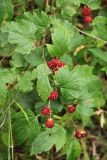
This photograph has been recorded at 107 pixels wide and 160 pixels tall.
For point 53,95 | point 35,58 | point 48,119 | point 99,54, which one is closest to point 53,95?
point 53,95

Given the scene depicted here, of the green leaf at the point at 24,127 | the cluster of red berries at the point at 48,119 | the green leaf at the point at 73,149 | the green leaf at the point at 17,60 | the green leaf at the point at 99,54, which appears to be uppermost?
the green leaf at the point at 17,60

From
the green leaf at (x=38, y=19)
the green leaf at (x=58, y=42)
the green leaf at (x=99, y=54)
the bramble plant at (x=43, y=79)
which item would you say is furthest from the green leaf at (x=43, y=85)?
the green leaf at (x=99, y=54)

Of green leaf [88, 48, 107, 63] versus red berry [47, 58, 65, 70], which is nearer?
red berry [47, 58, 65, 70]

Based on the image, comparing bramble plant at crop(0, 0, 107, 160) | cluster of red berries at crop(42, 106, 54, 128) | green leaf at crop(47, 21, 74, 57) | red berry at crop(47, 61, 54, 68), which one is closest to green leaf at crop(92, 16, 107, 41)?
bramble plant at crop(0, 0, 107, 160)

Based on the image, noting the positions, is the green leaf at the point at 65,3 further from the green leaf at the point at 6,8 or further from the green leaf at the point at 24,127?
the green leaf at the point at 24,127

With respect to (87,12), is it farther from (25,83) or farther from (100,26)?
(25,83)

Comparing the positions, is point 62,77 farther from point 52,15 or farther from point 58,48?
point 52,15

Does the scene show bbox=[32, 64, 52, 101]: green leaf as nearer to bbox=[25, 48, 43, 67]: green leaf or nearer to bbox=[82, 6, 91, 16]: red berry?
bbox=[25, 48, 43, 67]: green leaf
